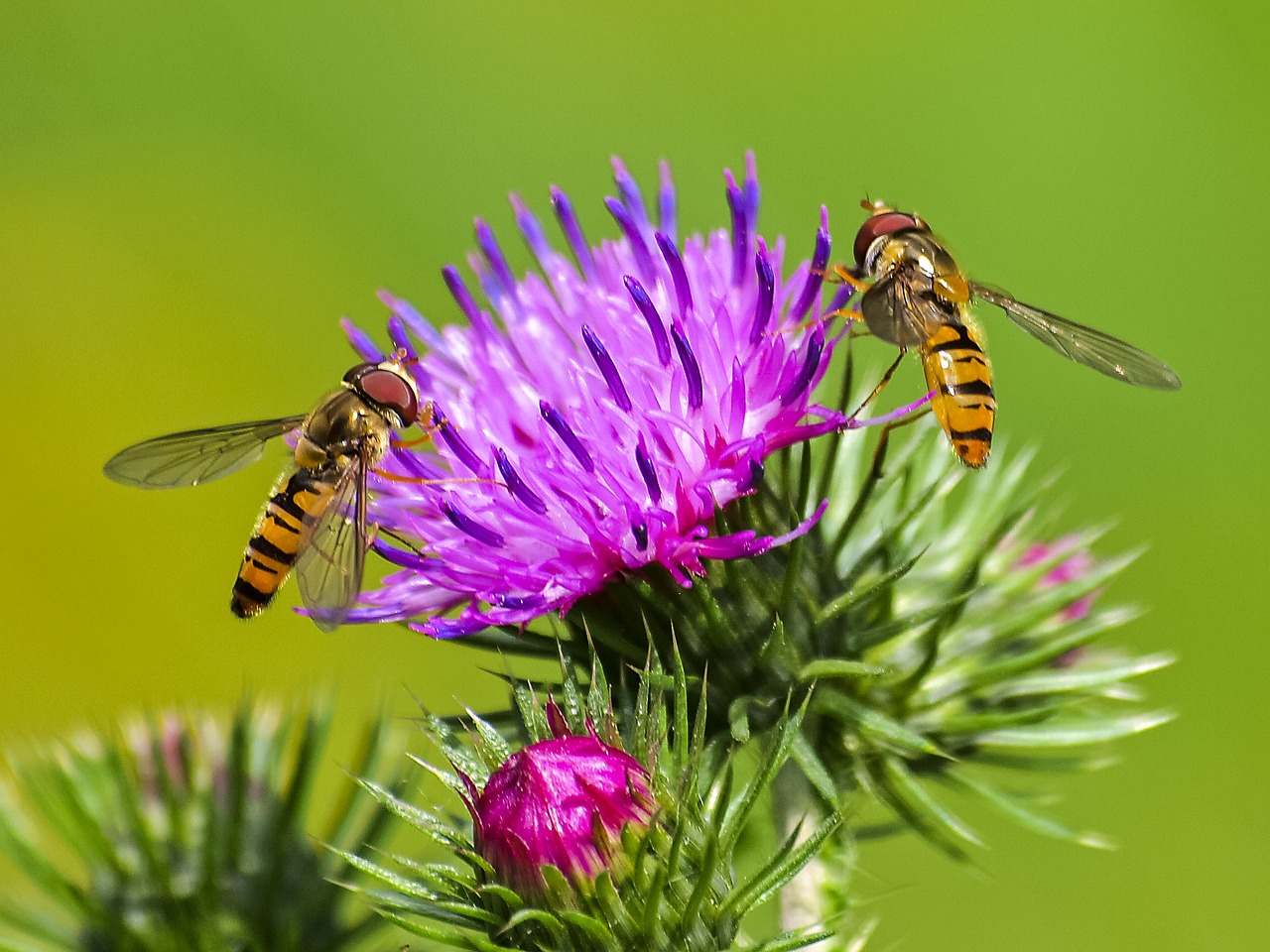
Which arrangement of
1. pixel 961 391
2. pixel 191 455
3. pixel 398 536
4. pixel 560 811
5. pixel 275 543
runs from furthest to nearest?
pixel 191 455, pixel 275 543, pixel 961 391, pixel 398 536, pixel 560 811

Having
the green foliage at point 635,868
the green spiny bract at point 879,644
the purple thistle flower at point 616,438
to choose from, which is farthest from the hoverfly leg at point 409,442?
the green foliage at point 635,868

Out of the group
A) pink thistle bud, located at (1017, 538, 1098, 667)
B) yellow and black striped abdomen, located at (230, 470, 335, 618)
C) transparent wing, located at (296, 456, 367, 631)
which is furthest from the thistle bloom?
yellow and black striped abdomen, located at (230, 470, 335, 618)

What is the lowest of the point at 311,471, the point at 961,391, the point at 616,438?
the point at 616,438

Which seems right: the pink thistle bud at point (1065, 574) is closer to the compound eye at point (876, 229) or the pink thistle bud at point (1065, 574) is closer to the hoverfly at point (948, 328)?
the hoverfly at point (948, 328)

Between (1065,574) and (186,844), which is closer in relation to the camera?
(186,844)

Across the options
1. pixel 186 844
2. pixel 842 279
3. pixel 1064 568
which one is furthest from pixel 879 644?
pixel 186 844

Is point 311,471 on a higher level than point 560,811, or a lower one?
higher

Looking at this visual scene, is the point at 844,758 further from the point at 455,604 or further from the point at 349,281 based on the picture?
the point at 349,281

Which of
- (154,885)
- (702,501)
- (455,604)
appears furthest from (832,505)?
(154,885)

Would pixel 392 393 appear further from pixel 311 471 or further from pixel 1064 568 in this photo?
pixel 1064 568
